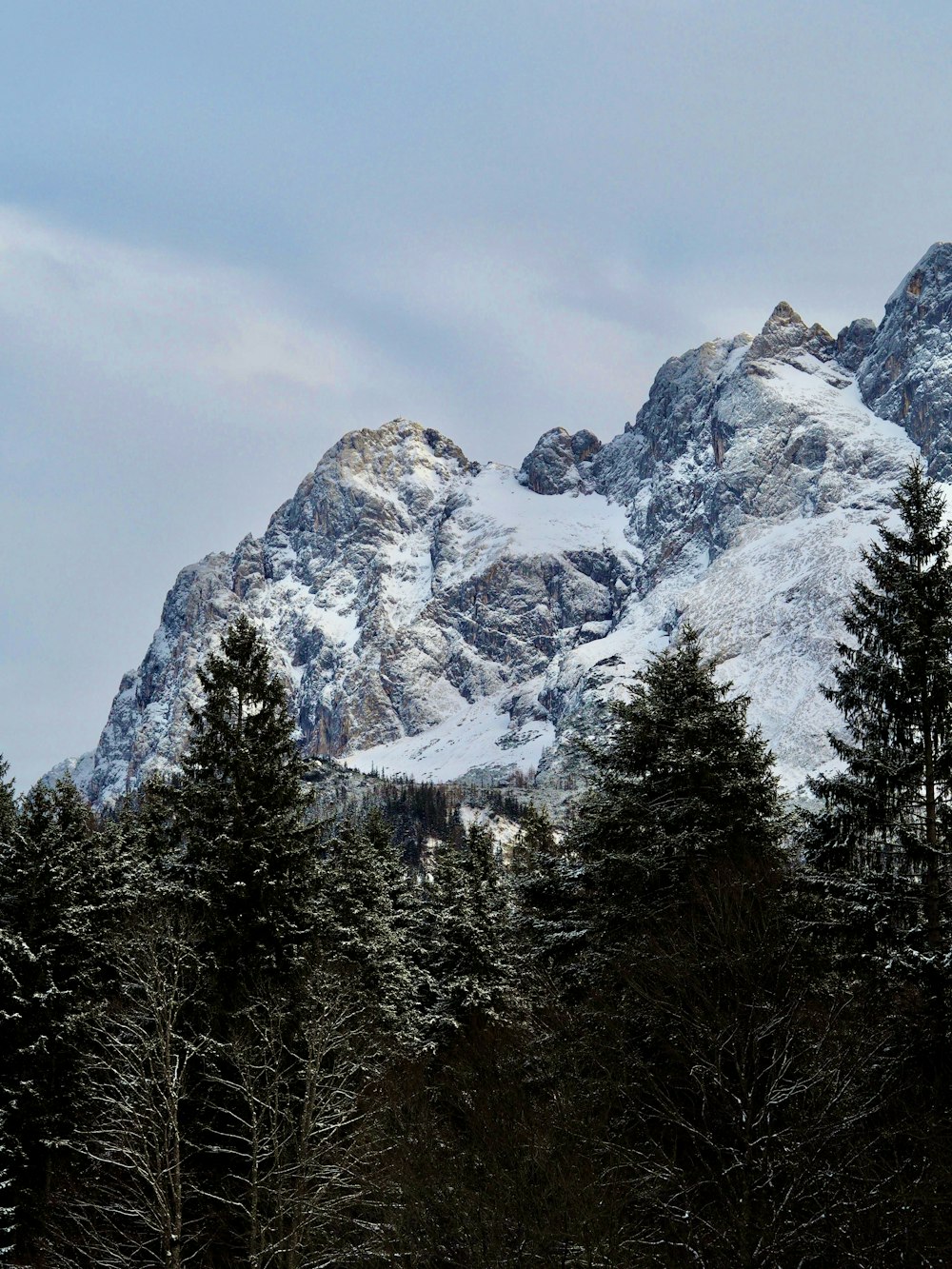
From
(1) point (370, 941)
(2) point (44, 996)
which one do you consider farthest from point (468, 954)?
(2) point (44, 996)

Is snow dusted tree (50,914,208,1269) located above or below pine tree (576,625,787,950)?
below

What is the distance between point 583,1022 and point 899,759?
8.55m

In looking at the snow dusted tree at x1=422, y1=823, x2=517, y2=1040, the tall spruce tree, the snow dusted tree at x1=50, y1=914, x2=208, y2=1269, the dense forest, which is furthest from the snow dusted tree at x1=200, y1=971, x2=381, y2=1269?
the snow dusted tree at x1=422, y1=823, x2=517, y2=1040

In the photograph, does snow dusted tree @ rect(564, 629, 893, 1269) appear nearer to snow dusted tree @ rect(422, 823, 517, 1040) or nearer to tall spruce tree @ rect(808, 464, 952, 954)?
tall spruce tree @ rect(808, 464, 952, 954)

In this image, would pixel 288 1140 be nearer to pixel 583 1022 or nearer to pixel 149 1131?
pixel 149 1131

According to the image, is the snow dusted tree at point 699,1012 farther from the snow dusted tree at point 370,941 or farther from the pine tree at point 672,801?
the snow dusted tree at point 370,941

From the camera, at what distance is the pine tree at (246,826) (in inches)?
781

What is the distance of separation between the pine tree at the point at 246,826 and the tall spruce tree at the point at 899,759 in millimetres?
10386

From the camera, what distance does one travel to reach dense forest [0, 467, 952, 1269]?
1408 centimetres

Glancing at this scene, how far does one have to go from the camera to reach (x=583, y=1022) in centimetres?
2092

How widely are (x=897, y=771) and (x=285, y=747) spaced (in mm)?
12382

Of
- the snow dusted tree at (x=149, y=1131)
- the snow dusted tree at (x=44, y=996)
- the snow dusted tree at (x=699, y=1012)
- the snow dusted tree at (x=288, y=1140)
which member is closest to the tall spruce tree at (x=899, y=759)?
the snow dusted tree at (x=699, y=1012)

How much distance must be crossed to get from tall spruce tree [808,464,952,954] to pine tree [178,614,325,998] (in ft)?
34.1

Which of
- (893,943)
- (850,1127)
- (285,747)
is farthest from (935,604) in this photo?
(285,747)
